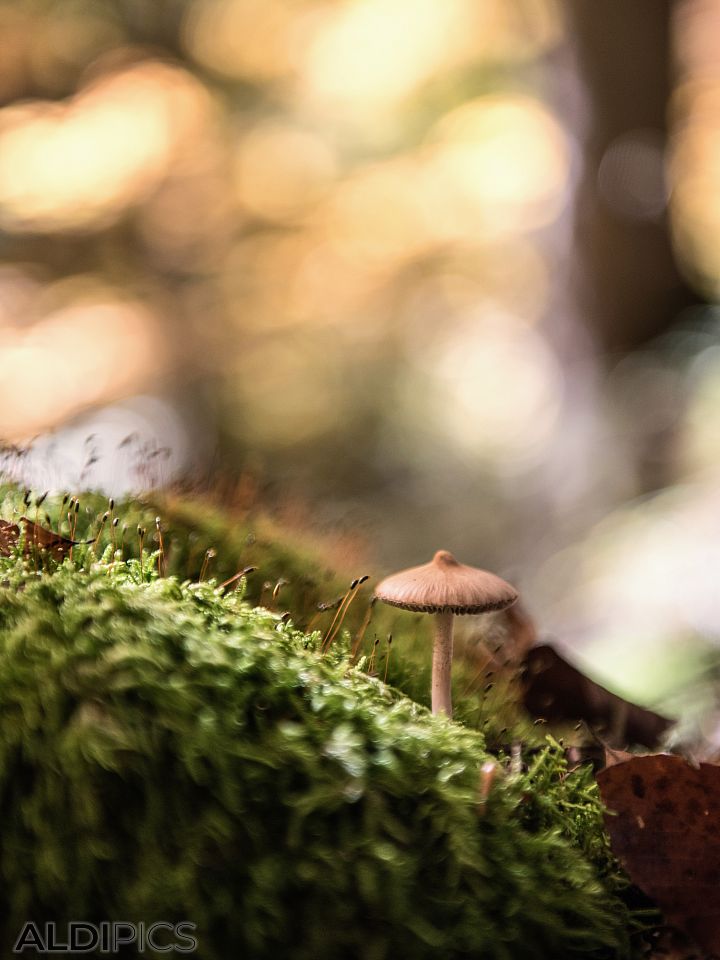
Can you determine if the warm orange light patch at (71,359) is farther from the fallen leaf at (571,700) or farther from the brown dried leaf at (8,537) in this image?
the fallen leaf at (571,700)

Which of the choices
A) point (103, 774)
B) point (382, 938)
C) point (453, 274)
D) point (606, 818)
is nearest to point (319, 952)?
point (382, 938)

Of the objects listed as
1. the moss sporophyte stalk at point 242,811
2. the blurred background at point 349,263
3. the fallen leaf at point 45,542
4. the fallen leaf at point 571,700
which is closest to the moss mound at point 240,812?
the moss sporophyte stalk at point 242,811

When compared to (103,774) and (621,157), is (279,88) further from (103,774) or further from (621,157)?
(103,774)

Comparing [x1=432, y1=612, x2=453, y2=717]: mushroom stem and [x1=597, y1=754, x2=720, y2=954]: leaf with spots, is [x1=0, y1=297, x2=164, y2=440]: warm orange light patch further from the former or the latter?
[x1=597, y1=754, x2=720, y2=954]: leaf with spots

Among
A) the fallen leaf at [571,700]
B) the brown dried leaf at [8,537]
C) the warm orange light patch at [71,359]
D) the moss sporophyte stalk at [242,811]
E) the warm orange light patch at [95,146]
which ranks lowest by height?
the moss sporophyte stalk at [242,811]

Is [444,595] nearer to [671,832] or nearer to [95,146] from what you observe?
[671,832]
